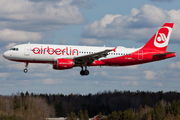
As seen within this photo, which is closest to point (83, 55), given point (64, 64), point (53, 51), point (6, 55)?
point (64, 64)

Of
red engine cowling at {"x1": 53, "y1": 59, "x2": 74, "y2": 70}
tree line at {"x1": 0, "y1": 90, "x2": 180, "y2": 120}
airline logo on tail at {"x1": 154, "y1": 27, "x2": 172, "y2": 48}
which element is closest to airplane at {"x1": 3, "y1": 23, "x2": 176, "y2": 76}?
red engine cowling at {"x1": 53, "y1": 59, "x2": 74, "y2": 70}

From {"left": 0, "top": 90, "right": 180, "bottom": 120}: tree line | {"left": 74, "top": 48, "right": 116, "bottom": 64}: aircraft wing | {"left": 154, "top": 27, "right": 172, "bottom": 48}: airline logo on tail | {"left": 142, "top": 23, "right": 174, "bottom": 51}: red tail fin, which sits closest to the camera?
{"left": 74, "top": 48, "right": 116, "bottom": 64}: aircraft wing

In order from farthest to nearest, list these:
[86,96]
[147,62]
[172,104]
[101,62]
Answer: [86,96] → [172,104] → [147,62] → [101,62]

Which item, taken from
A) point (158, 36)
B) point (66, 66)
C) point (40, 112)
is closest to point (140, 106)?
point (40, 112)

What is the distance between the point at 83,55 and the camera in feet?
176

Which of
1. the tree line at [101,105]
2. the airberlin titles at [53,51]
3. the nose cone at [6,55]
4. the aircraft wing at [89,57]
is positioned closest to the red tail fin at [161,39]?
the aircraft wing at [89,57]

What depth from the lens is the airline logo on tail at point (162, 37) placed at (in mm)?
61856

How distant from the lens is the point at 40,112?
473 ft

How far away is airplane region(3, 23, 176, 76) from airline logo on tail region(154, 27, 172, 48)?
47cm

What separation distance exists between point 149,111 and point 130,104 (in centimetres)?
1824

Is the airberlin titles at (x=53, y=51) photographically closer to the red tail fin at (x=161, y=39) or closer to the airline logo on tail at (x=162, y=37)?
the red tail fin at (x=161, y=39)

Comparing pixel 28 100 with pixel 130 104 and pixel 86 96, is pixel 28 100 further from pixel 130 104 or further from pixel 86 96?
pixel 130 104

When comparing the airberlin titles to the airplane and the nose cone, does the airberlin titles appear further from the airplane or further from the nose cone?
the nose cone

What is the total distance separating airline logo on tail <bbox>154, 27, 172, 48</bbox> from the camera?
61.9 m
